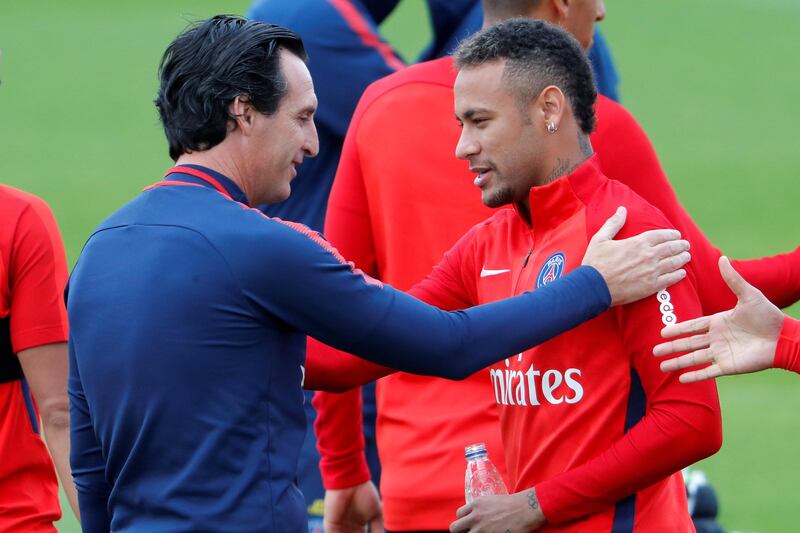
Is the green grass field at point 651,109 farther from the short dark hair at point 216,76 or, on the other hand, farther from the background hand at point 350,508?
the short dark hair at point 216,76

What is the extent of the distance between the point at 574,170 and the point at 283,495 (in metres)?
0.93

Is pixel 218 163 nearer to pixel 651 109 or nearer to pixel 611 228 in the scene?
pixel 611 228

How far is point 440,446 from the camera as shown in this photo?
351 cm

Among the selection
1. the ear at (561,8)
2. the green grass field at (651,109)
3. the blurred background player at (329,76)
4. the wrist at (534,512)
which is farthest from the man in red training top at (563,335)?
the green grass field at (651,109)

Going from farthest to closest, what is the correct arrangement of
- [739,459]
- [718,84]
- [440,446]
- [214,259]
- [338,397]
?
1. [718,84]
2. [739,459]
3. [338,397]
4. [440,446]
5. [214,259]

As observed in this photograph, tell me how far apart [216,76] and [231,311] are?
48 centimetres

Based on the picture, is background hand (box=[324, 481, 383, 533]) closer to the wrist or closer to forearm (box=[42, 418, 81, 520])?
forearm (box=[42, 418, 81, 520])

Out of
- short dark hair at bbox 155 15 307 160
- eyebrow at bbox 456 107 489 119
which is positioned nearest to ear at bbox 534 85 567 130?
eyebrow at bbox 456 107 489 119

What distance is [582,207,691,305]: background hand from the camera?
2.79 m

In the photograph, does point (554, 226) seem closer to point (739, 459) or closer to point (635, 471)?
point (635, 471)

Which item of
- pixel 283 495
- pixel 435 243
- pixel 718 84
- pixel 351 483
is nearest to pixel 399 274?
pixel 435 243

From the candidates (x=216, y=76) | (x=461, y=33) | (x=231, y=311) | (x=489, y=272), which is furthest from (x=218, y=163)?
(x=461, y=33)

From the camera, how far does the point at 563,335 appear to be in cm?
292

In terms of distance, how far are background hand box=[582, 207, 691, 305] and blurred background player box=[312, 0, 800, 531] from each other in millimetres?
489
